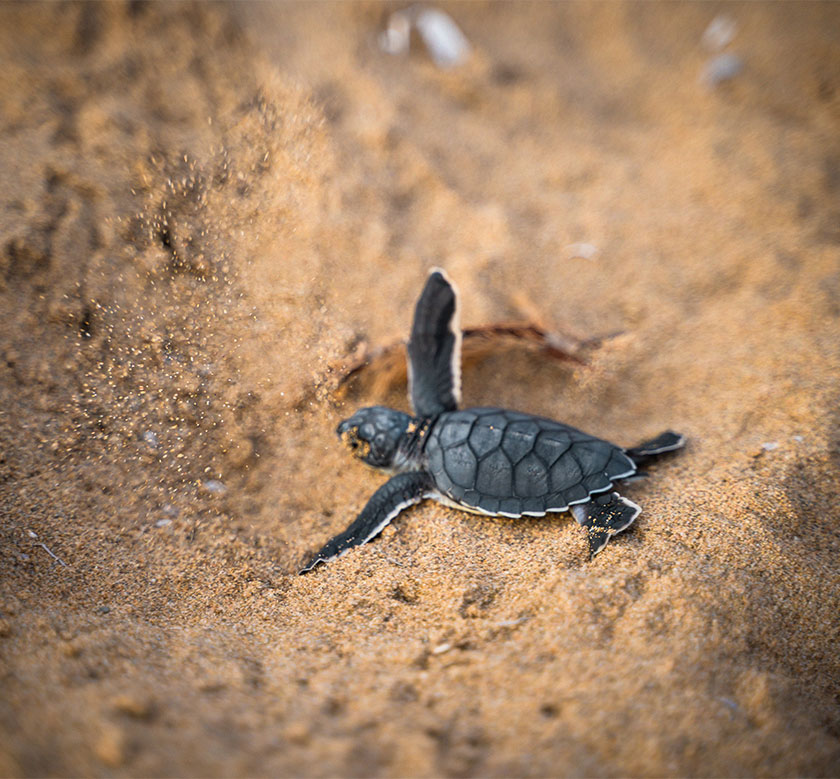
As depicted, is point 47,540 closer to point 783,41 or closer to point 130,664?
point 130,664

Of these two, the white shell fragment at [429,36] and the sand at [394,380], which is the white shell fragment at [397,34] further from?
the sand at [394,380]

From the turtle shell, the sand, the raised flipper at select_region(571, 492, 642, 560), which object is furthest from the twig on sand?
the raised flipper at select_region(571, 492, 642, 560)

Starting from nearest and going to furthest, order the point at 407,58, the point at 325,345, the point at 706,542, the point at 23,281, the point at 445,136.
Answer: the point at 706,542
the point at 23,281
the point at 325,345
the point at 445,136
the point at 407,58

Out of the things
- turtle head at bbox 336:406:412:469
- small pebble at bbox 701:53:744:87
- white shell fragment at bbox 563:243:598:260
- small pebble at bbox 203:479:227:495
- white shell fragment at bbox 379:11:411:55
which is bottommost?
small pebble at bbox 203:479:227:495

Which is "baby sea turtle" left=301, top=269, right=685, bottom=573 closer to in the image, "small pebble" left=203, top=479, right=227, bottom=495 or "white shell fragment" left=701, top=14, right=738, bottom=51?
"small pebble" left=203, top=479, right=227, bottom=495

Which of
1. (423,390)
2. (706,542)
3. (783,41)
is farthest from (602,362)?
(783,41)

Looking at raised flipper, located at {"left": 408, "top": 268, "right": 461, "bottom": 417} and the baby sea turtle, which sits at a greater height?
Answer: raised flipper, located at {"left": 408, "top": 268, "right": 461, "bottom": 417}
